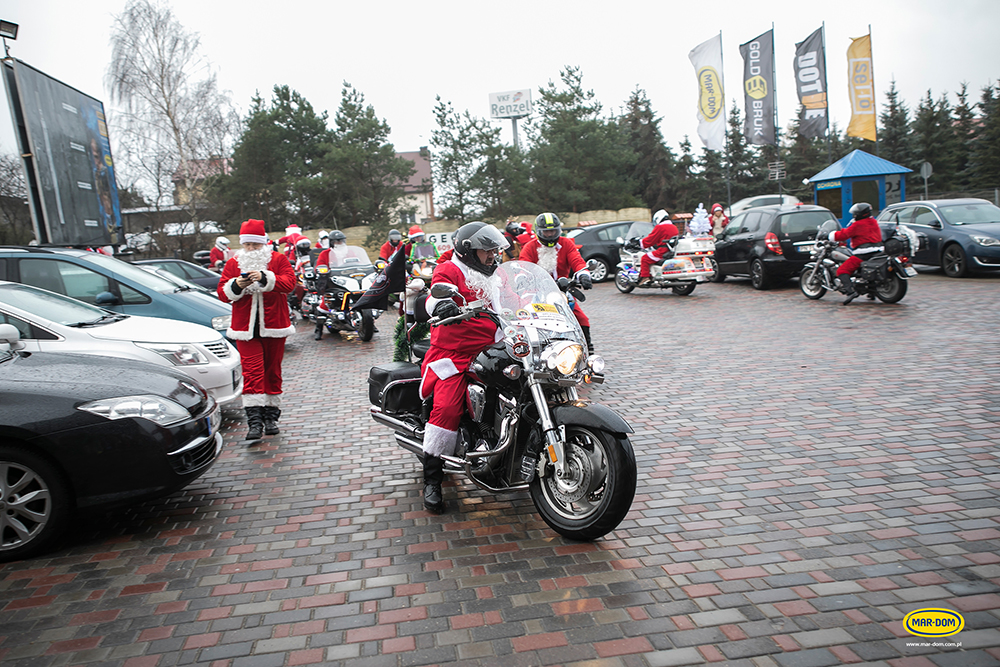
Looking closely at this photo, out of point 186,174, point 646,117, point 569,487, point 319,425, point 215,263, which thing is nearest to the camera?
point 569,487

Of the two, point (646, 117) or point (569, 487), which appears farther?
point (646, 117)

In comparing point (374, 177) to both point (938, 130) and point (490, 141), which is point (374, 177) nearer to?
point (490, 141)

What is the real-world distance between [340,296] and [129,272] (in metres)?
4.69

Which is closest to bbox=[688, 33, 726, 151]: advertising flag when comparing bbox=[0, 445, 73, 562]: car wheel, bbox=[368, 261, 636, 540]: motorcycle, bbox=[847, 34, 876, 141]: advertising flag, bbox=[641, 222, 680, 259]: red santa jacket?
bbox=[847, 34, 876, 141]: advertising flag

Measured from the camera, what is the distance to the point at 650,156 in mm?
53844

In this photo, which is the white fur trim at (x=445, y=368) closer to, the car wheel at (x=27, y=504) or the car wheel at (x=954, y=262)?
the car wheel at (x=27, y=504)

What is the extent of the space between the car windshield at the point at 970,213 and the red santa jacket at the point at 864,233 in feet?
15.2

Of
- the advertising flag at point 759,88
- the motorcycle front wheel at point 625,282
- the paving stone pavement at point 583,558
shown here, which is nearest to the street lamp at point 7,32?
the paving stone pavement at point 583,558

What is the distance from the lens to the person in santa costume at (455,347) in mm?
4195

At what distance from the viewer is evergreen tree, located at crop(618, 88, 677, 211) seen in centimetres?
5366

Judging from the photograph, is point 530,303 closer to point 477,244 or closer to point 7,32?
point 477,244

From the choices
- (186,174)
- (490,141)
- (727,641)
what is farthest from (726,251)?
(186,174)

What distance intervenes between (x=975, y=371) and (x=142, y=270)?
999 cm

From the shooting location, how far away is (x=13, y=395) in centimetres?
384
